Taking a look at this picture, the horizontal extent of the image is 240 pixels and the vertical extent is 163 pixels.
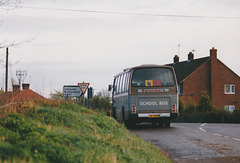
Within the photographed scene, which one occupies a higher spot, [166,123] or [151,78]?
[151,78]

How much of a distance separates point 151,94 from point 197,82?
131ft

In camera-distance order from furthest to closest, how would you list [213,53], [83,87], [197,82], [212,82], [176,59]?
[176,59]
[197,82]
[213,53]
[212,82]
[83,87]

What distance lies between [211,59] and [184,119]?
Answer: 54.7 ft

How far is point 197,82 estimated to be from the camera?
198 ft

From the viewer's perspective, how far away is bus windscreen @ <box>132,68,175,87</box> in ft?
71.2

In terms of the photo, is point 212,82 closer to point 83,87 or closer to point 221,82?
point 221,82

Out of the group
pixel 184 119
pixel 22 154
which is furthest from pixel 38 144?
pixel 184 119

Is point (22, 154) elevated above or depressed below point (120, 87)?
below

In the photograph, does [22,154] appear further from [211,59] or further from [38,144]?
[211,59]

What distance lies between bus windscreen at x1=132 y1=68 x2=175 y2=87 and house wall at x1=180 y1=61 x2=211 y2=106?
38740 mm

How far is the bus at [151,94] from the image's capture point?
21422 millimetres

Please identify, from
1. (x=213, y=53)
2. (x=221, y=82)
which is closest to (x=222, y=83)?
(x=221, y=82)

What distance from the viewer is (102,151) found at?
686cm

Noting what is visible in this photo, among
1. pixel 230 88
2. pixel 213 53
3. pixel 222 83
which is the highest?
pixel 213 53
